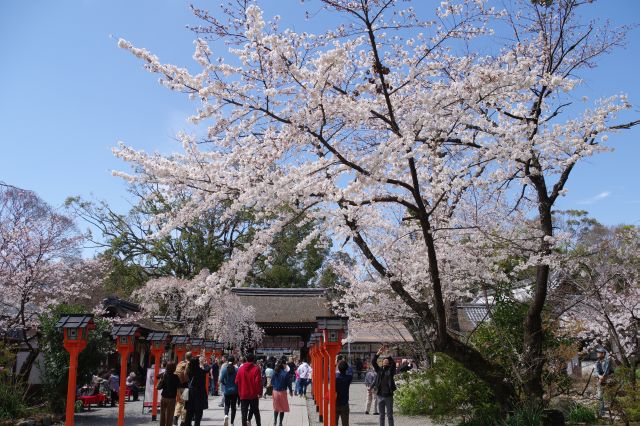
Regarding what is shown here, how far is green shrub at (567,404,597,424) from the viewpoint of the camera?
10.6 metres

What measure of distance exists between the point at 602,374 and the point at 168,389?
9.37m

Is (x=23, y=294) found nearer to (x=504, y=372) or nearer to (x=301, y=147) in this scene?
(x=301, y=147)

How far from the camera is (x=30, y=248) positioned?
51.6 ft

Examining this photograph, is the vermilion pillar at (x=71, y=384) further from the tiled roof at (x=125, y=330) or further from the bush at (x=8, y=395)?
the bush at (x=8, y=395)

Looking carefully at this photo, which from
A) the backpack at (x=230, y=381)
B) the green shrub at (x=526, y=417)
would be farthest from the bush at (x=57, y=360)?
the green shrub at (x=526, y=417)

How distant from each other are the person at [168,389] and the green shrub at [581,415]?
25.3ft

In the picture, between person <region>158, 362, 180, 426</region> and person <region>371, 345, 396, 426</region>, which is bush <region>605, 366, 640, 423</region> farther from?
person <region>158, 362, 180, 426</region>

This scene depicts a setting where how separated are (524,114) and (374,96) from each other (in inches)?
112

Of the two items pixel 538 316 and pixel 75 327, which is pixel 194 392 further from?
pixel 538 316

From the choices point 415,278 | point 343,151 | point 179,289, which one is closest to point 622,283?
point 415,278

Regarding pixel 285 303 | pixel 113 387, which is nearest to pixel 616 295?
pixel 113 387

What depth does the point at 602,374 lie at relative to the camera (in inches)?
479

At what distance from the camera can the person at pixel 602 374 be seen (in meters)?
11.2

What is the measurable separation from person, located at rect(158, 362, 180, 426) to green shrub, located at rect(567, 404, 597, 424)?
7.71 metres
